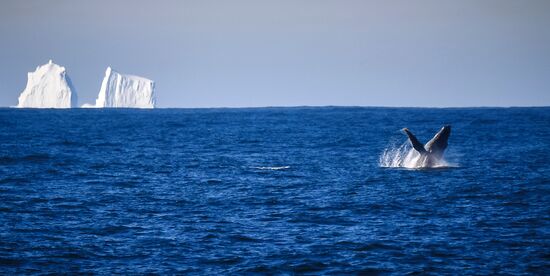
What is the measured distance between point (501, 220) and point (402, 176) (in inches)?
437

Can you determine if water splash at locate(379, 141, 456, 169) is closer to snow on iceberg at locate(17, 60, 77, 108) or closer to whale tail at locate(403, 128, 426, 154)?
whale tail at locate(403, 128, 426, 154)

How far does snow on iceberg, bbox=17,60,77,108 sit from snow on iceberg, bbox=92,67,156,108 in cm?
955

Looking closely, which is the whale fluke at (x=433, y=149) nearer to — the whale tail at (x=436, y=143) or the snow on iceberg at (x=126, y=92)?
the whale tail at (x=436, y=143)

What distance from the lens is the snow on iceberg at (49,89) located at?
173750 mm

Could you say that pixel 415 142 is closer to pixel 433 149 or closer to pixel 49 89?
pixel 433 149

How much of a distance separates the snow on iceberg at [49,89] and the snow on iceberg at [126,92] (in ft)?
31.3

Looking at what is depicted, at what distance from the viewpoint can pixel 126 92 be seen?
189750 millimetres

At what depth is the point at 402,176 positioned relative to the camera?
3538cm

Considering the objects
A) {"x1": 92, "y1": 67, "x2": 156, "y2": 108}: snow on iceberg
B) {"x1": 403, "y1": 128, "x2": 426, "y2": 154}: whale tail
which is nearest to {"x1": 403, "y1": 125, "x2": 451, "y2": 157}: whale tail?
{"x1": 403, "y1": 128, "x2": 426, "y2": 154}: whale tail

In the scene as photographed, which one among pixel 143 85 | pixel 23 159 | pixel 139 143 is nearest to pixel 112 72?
pixel 143 85

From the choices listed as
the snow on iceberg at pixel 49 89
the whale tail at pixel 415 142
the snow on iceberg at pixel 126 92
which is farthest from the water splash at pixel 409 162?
the snow on iceberg at pixel 126 92

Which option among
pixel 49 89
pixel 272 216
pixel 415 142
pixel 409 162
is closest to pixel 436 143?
pixel 415 142

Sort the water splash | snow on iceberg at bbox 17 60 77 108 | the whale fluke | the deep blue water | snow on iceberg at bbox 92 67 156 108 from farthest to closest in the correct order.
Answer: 1. snow on iceberg at bbox 92 67 156 108
2. snow on iceberg at bbox 17 60 77 108
3. the water splash
4. the whale fluke
5. the deep blue water

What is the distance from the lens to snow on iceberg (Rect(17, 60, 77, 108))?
174 m
